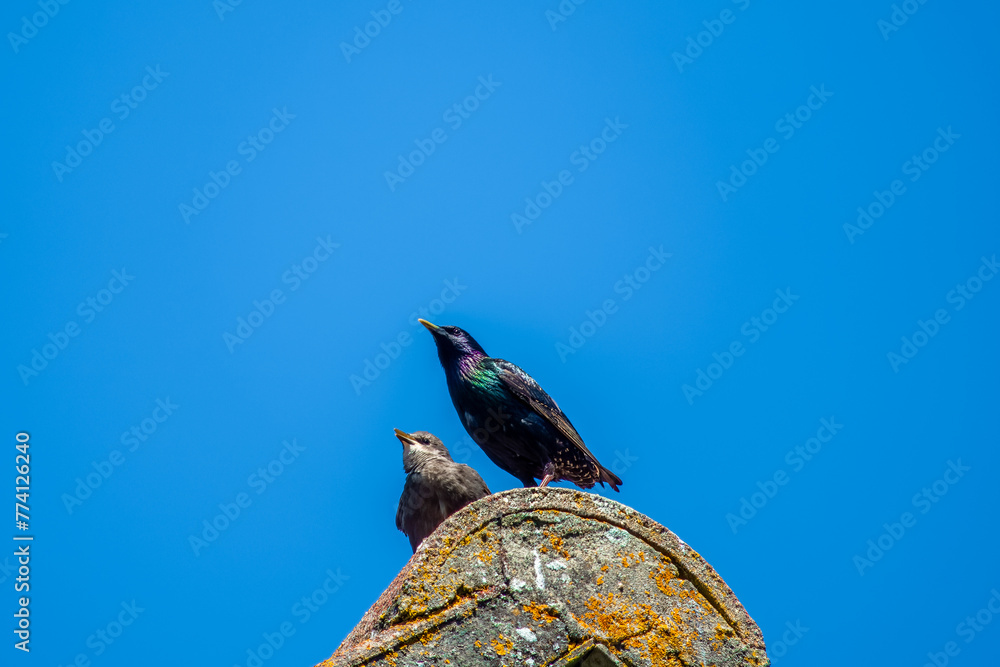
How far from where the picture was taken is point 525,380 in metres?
6.27

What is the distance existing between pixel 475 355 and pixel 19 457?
4994 millimetres

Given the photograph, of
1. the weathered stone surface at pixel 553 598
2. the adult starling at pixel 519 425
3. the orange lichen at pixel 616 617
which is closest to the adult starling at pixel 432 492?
the adult starling at pixel 519 425

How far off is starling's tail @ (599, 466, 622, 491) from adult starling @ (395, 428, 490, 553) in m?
1.02

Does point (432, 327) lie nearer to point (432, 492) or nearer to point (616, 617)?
point (432, 492)

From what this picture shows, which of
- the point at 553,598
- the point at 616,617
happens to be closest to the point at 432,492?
the point at 553,598

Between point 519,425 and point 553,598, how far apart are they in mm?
2458

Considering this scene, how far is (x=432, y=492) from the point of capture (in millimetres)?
5480

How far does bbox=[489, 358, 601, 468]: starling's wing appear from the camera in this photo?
612 centimetres

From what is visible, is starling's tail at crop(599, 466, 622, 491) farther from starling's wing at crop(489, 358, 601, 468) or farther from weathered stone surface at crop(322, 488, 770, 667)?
A: weathered stone surface at crop(322, 488, 770, 667)

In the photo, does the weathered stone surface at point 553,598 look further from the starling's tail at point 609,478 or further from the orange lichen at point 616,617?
the starling's tail at point 609,478

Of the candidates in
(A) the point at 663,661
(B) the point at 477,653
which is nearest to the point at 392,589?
(B) the point at 477,653

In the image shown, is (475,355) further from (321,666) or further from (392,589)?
(321,666)

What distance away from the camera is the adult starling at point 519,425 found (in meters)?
6.07

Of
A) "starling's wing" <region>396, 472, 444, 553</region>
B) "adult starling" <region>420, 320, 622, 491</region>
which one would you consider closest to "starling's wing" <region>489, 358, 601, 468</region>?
"adult starling" <region>420, 320, 622, 491</region>
